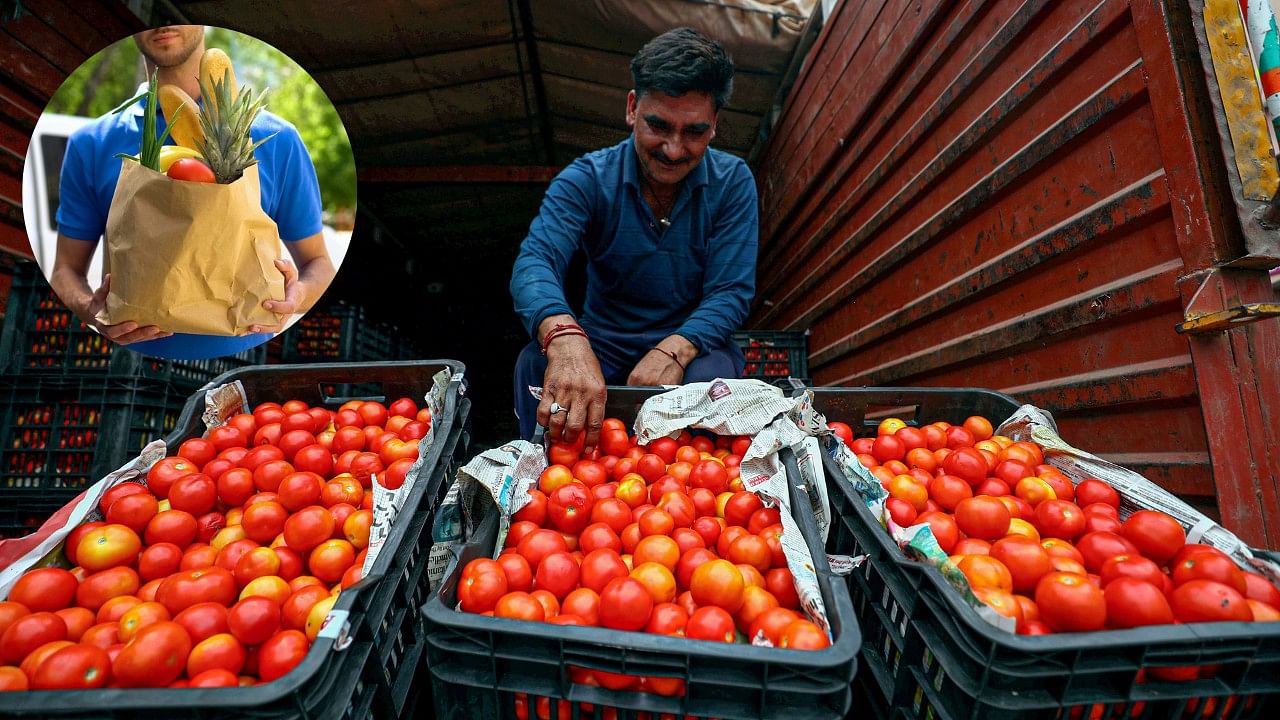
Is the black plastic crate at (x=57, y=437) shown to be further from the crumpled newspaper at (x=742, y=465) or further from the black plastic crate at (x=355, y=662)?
the crumpled newspaper at (x=742, y=465)

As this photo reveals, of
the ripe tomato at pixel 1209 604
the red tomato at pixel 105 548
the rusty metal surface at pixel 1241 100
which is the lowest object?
the ripe tomato at pixel 1209 604

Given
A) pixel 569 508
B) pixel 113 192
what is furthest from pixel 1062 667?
pixel 113 192

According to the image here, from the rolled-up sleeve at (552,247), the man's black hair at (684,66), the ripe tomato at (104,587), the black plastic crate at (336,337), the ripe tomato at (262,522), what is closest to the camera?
the ripe tomato at (104,587)

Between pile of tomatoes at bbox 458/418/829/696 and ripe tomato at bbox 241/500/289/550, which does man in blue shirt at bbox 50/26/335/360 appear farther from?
pile of tomatoes at bbox 458/418/829/696

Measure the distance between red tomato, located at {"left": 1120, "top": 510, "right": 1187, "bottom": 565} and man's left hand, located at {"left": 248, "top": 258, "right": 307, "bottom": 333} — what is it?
2773mm

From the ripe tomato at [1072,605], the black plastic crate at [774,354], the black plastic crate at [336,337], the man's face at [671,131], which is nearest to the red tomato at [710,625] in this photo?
the ripe tomato at [1072,605]

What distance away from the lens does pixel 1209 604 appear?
3.73 ft

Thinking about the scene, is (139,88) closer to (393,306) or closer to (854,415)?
(854,415)

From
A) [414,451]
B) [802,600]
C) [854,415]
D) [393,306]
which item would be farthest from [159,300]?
[393,306]

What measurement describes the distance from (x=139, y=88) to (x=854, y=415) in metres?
3.12

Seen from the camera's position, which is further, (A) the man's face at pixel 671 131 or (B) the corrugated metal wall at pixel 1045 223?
(A) the man's face at pixel 671 131

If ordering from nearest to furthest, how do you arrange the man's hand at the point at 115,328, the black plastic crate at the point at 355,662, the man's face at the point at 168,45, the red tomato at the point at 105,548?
the black plastic crate at the point at 355,662, the red tomato at the point at 105,548, the man's hand at the point at 115,328, the man's face at the point at 168,45

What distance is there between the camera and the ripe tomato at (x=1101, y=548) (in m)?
1.41

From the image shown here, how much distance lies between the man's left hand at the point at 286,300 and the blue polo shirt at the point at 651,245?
46.4 inches
